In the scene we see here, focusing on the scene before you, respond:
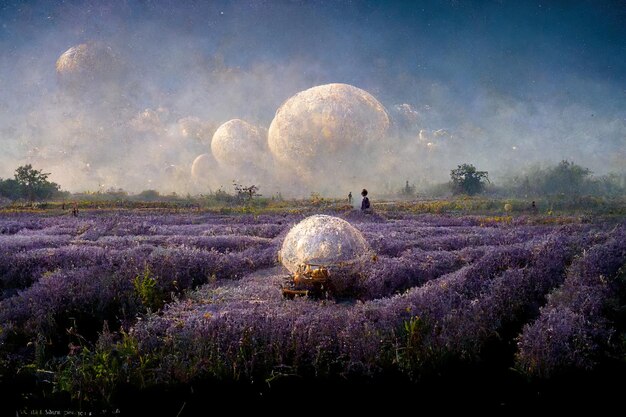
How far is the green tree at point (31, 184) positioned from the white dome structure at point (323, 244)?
46.9 m

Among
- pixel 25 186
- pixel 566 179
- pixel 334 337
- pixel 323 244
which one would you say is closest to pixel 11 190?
pixel 25 186

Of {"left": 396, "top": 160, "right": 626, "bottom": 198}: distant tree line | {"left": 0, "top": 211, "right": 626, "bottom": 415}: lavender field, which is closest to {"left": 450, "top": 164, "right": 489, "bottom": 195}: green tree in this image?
{"left": 396, "top": 160, "right": 626, "bottom": 198}: distant tree line

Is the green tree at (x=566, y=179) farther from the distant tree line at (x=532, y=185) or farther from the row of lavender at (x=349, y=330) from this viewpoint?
the row of lavender at (x=349, y=330)

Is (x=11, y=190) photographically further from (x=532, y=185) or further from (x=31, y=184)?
(x=532, y=185)

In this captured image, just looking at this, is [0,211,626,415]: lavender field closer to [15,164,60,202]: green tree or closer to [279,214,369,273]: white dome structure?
[279,214,369,273]: white dome structure

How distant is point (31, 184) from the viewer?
149ft

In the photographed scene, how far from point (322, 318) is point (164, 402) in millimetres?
2476

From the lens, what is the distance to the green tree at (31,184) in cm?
4504

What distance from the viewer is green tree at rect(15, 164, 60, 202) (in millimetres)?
45041

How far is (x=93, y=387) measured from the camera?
14.9 ft

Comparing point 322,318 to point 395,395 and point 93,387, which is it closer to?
point 395,395

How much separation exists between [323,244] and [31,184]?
48.9 meters

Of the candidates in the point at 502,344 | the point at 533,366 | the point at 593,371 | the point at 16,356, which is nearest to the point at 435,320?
the point at 502,344

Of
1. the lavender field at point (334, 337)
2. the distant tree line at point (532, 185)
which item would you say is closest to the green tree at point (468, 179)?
the distant tree line at point (532, 185)
